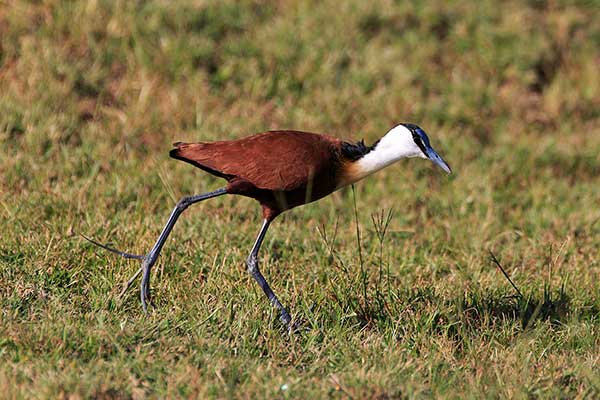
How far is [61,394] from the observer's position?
3420mm

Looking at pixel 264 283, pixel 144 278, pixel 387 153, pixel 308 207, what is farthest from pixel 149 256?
pixel 308 207

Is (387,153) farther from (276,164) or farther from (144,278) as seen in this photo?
(144,278)

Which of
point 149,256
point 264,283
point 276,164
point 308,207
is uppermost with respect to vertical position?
point 276,164

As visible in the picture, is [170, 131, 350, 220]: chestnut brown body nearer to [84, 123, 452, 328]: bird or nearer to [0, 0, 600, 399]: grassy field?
[84, 123, 452, 328]: bird

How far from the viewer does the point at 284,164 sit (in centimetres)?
440

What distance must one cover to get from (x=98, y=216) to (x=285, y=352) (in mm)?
1751

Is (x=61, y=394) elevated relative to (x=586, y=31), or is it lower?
lower

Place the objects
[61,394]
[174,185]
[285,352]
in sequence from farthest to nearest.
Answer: [174,185] → [285,352] → [61,394]

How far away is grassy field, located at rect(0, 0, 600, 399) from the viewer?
392 centimetres

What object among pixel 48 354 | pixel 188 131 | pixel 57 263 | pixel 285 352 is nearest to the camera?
pixel 48 354

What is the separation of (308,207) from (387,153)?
1743 millimetres

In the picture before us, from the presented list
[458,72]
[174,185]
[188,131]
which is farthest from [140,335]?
[458,72]

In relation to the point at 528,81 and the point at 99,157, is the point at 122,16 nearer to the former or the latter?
the point at 99,157

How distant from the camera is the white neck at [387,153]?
4484 millimetres
